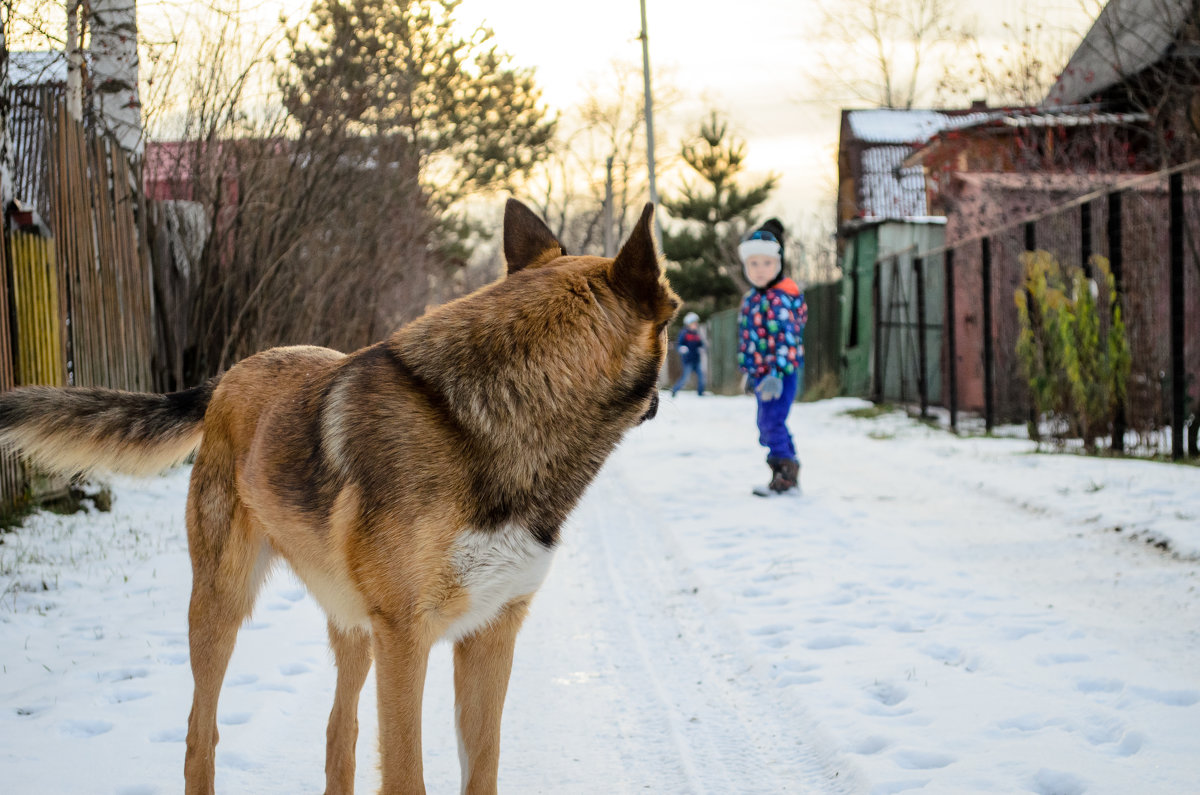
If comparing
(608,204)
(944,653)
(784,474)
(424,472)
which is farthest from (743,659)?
(608,204)

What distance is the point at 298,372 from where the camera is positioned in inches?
122

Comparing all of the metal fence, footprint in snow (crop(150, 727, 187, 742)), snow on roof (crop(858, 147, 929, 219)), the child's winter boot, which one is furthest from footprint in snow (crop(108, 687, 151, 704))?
snow on roof (crop(858, 147, 929, 219))

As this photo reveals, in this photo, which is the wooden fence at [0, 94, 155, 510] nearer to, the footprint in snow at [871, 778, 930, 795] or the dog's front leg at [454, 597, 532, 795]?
the dog's front leg at [454, 597, 532, 795]

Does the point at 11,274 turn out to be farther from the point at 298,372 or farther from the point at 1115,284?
the point at 1115,284

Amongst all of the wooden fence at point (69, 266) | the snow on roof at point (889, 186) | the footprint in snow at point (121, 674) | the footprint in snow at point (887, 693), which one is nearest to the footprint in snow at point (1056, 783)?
the footprint in snow at point (887, 693)

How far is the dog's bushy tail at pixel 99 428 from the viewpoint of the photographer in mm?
3141

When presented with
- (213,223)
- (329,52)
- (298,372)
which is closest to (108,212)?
(213,223)

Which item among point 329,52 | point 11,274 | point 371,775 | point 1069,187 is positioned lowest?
point 371,775

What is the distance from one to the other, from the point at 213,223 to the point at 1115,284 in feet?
28.1

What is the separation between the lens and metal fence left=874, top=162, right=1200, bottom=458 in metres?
8.00

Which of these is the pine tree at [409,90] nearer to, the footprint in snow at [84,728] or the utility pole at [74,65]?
the utility pole at [74,65]

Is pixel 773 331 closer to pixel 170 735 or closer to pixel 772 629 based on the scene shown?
pixel 772 629

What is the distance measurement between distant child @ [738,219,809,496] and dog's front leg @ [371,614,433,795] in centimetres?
551

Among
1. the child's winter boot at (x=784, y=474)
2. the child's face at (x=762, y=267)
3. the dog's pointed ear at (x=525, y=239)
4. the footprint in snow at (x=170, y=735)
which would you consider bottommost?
the footprint in snow at (x=170, y=735)
